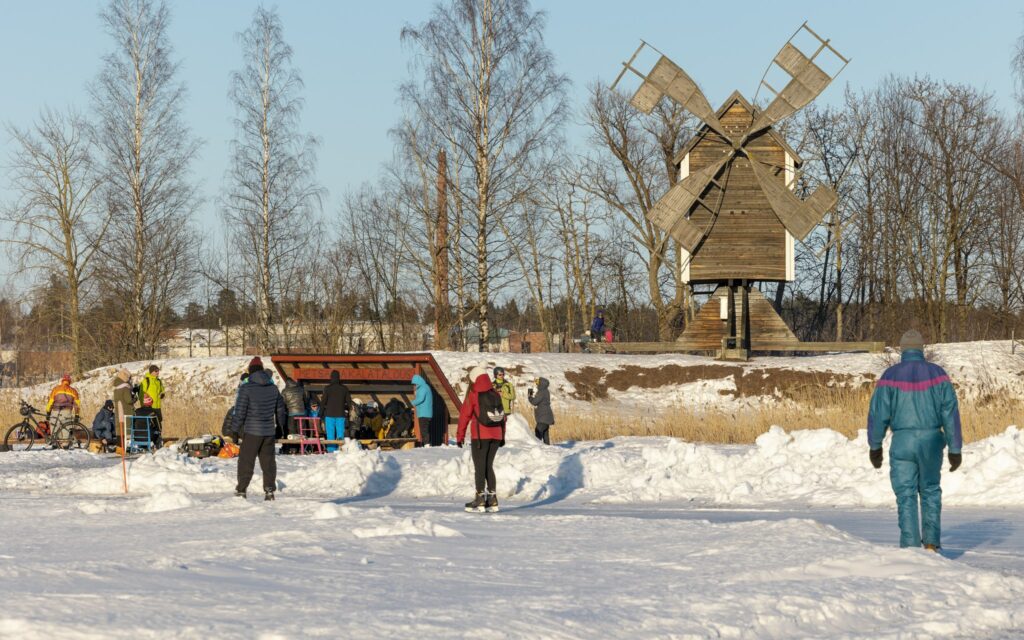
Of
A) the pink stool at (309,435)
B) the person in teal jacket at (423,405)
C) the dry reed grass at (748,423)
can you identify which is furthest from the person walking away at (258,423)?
the dry reed grass at (748,423)

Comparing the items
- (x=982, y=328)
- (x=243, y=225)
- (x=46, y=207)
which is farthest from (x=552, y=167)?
(x=982, y=328)

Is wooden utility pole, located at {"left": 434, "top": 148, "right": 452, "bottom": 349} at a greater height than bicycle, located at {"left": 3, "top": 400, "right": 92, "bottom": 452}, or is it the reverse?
wooden utility pole, located at {"left": 434, "top": 148, "right": 452, "bottom": 349}

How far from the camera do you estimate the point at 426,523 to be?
12.0 m

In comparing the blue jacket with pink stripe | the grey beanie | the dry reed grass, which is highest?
the grey beanie

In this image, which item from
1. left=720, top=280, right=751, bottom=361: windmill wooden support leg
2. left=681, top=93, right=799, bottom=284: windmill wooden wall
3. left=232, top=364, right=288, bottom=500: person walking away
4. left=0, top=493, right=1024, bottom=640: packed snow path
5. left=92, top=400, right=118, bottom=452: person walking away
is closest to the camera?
left=0, top=493, right=1024, bottom=640: packed snow path

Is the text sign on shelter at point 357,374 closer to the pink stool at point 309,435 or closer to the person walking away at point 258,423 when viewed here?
the pink stool at point 309,435

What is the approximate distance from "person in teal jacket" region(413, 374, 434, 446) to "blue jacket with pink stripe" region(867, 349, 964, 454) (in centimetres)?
1580

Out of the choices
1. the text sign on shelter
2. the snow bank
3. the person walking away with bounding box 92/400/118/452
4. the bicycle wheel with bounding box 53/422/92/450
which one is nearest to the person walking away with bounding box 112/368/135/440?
the person walking away with bounding box 92/400/118/452

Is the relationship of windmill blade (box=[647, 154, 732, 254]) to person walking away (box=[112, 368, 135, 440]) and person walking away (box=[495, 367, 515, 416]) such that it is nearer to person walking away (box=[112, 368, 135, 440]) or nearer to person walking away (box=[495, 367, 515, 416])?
person walking away (box=[495, 367, 515, 416])

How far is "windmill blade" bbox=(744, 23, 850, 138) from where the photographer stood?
1522 inches

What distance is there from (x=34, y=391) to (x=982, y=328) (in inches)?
1322

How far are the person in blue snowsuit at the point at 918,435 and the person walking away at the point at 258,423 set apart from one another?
24.5ft

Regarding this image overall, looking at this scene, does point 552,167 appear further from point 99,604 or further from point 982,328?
point 99,604

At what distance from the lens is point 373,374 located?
28797 mm
